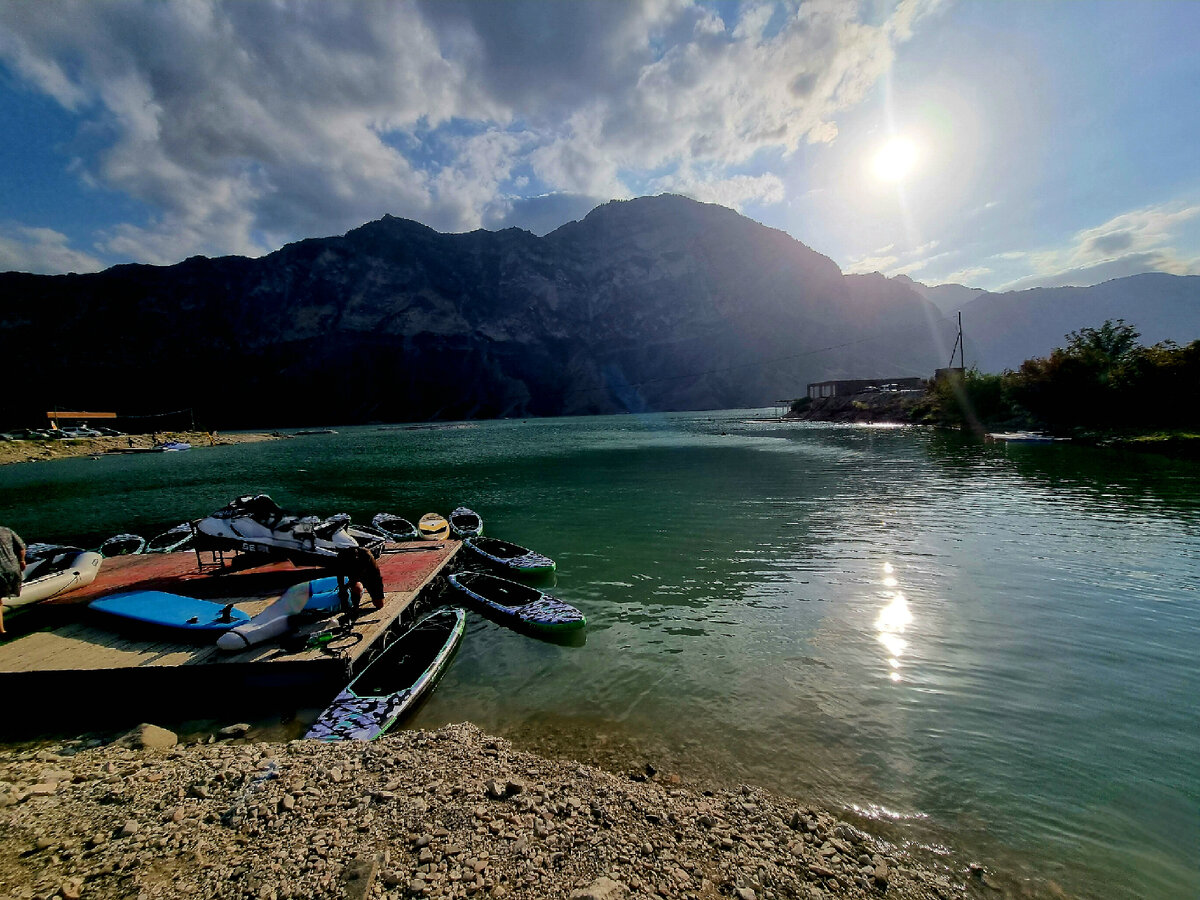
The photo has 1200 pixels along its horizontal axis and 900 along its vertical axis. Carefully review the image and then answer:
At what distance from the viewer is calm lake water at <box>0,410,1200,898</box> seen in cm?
649

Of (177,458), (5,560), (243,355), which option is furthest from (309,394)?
(5,560)

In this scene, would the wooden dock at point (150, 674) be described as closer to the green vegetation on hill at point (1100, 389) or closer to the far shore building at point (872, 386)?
the green vegetation on hill at point (1100, 389)

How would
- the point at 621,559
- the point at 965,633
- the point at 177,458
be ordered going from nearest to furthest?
the point at 965,633 → the point at 621,559 → the point at 177,458

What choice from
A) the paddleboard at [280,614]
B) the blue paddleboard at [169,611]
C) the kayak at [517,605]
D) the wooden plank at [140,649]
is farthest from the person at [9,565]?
the kayak at [517,605]

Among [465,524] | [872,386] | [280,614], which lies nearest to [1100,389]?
[465,524]

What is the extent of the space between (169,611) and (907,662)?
1631cm

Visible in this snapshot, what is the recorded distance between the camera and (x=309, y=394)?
609 ft

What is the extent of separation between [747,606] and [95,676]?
14.4m

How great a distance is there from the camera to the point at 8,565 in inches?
390

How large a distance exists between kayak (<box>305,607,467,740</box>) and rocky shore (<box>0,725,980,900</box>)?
930mm

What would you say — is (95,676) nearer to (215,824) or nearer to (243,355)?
(215,824)

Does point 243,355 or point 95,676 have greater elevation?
point 243,355

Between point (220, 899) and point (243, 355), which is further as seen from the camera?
point (243, 355)

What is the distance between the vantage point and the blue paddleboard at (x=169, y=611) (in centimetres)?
1026
